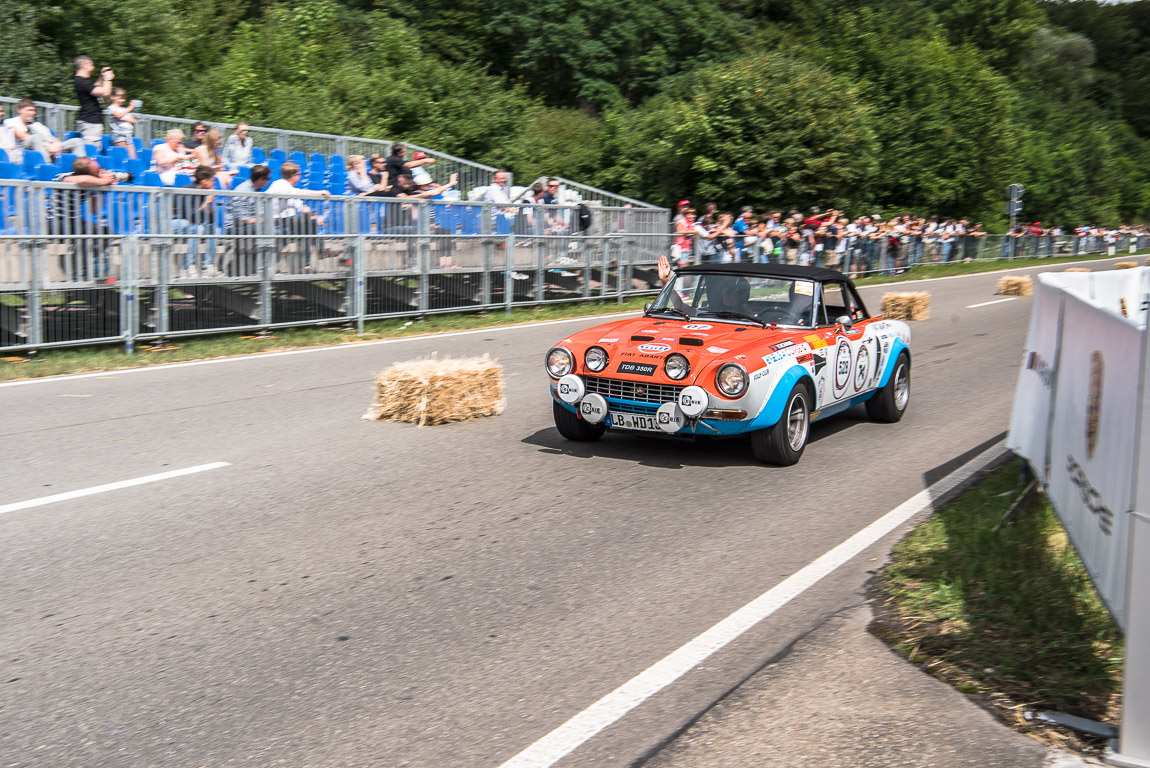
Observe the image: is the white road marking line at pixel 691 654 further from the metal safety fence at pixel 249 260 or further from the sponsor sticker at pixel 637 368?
the metal safety fence at pixel 249 260

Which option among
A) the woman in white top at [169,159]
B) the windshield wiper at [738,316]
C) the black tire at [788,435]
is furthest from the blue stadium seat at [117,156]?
the black tire at [788,435]

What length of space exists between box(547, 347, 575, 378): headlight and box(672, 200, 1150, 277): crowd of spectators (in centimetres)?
772

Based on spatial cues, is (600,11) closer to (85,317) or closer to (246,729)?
(85,317)

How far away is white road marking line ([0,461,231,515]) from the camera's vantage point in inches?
264

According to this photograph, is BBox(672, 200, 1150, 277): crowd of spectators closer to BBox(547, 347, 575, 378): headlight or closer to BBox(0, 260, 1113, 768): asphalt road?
BBox(547, 347, 575, 378): headlight

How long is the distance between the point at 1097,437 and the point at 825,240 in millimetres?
26862

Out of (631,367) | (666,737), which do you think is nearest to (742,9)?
(631,367)

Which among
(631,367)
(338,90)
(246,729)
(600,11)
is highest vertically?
(600,11)

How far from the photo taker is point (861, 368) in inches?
377

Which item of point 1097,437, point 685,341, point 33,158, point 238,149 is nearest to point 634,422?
point 685,341

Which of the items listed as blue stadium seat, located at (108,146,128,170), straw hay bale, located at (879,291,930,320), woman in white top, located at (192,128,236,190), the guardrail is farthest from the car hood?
the guardrail

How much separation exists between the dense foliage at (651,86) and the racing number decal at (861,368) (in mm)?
25320

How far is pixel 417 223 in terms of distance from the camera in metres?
17.1

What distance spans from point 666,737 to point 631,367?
4.36m
